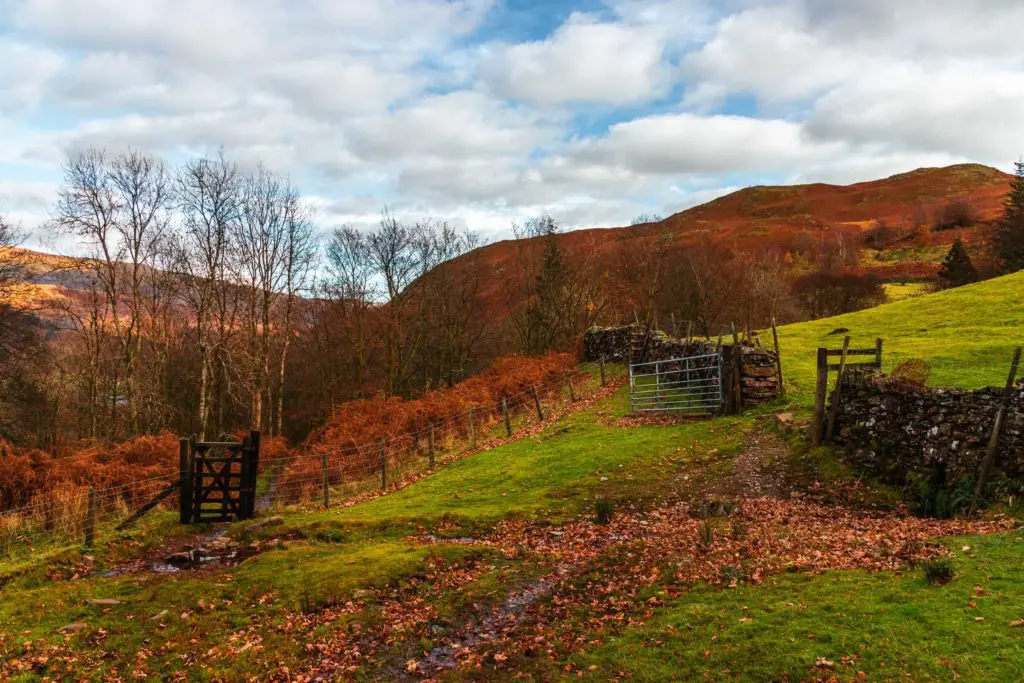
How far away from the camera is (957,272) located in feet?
174

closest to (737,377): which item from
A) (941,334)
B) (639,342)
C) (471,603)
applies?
(941,334)

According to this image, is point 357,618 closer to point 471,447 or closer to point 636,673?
point 636,673

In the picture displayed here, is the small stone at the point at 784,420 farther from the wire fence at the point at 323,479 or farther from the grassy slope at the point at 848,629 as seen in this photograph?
the wire fence at the point at 323,479

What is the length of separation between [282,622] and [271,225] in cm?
3123

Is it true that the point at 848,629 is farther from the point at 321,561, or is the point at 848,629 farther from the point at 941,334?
the point at 941,334

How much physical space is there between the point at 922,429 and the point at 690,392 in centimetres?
1193

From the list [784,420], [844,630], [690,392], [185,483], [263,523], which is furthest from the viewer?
[690,392]

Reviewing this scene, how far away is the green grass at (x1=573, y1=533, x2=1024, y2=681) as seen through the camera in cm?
655

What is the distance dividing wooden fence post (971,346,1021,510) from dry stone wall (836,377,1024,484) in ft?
0.36

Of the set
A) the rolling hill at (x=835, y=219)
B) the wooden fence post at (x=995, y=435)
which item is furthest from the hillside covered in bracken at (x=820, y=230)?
the wooden fence post at (x=995, y=435)

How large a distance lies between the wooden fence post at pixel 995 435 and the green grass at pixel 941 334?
4.32m

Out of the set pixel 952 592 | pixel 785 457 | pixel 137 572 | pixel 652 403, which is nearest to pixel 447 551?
pixel 137 572

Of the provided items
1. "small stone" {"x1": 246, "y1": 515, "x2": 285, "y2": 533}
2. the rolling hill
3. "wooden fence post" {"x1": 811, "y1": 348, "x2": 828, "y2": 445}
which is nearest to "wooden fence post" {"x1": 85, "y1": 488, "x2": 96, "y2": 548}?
"small stone" {"x1": 246, "y1": 515, "x2": 285, "y2": 533}

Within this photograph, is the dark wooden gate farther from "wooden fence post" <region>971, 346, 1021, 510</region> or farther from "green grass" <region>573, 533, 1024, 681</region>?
"wooden fence post" <region>971, 346, 1021, 510</region>
